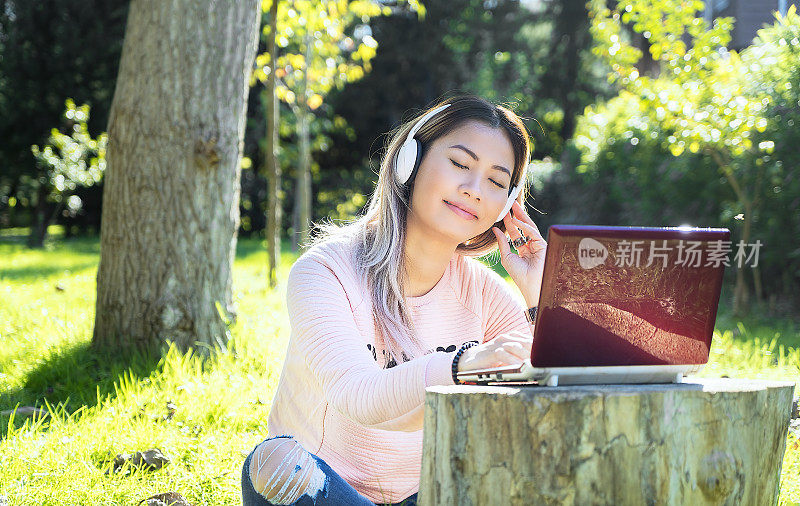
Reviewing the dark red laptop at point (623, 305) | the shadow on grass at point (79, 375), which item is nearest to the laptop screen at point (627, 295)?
the dark red laptop at point (623, 305)

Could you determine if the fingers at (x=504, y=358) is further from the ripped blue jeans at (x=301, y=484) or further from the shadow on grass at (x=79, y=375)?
the shadow on grass at (x=79, y=375)

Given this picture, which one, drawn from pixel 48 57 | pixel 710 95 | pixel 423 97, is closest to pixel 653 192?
pixel 710 95

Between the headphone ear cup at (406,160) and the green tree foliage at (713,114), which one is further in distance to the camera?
the green tree foliage at (713,114)

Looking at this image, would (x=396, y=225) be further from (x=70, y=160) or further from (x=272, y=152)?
(x=70, y=160)

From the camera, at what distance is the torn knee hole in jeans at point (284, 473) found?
196 cm

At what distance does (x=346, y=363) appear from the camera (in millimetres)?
1850

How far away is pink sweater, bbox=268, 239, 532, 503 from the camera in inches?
68.9

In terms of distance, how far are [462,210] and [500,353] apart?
2.56 feet

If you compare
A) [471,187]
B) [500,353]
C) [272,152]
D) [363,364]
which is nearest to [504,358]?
[500,353]

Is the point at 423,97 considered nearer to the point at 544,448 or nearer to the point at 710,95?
the point at 710,95

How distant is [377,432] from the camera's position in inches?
86.3

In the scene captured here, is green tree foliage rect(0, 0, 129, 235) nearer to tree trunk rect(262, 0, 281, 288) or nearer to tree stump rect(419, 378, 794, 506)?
tree trunk rect(262, 0, 281, 288)

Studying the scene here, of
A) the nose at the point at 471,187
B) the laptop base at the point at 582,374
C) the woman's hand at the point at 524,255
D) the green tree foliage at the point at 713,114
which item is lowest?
the laptop base at the point at 582,374

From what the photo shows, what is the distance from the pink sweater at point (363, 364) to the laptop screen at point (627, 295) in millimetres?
308
